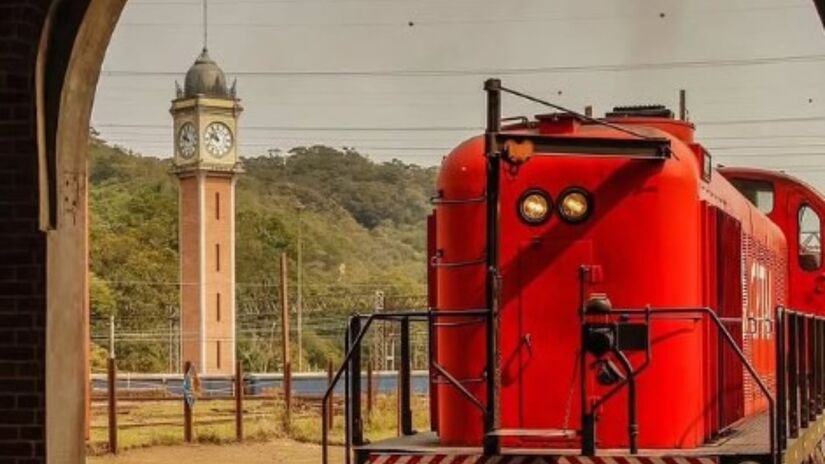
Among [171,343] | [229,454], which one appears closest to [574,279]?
[229,454]

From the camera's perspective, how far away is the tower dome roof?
9000cm

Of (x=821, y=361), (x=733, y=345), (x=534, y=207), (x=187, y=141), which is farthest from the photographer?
(x=187, y=141)

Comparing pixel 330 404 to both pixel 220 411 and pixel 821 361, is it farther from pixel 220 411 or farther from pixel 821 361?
pixel 220 411

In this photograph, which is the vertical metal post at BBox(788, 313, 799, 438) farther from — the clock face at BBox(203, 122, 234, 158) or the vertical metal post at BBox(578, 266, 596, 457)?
the clock face at BBox(203, 122, 234, 158)

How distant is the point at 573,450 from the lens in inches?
345

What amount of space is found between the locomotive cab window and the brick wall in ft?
29.4

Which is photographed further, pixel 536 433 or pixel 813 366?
pixel 813 366

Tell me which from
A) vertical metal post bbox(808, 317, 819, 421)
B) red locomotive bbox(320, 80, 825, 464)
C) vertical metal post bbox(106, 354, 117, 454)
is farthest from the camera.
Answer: vertical metal post bbox(106, 354, 117, 454)

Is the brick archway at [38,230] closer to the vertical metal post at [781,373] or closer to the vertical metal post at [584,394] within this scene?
the vertical metal post at [584,394]

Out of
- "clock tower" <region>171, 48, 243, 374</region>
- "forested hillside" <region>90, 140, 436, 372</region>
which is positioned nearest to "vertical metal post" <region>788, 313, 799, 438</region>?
"forested hillside" <region>90, 140, 436, 372</region>

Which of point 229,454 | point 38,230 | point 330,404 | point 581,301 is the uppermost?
point 38,230

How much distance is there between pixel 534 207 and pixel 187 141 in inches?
3019

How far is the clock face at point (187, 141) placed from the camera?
83125 millimetres

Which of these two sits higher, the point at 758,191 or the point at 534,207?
the point at 758,191
